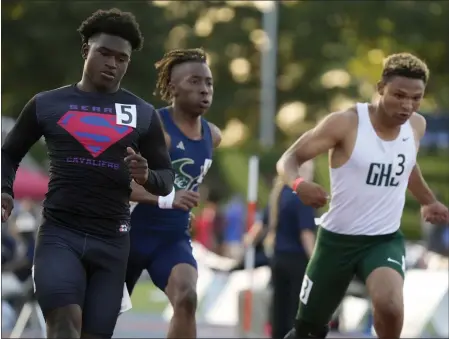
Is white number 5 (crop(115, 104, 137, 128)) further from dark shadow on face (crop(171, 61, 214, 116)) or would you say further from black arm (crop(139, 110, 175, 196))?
dark shadow on face (crop(171, 61, 214, 116))

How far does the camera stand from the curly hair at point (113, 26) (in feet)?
24.7

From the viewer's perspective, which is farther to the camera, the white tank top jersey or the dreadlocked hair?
the dreadlocked hair

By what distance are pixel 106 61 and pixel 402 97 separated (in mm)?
2460

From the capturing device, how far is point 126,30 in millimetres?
7555

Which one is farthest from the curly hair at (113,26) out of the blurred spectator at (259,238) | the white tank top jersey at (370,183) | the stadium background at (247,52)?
the stadium background at (247,52)

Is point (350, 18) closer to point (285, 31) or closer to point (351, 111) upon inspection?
point (285, 31)

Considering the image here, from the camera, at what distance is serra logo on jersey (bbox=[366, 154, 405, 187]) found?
909 centimetres

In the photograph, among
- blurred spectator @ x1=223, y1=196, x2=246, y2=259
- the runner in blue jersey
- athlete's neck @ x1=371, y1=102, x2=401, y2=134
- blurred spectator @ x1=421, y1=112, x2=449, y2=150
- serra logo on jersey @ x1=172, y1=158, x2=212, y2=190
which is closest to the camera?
the runner in blue jersey

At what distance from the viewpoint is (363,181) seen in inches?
359

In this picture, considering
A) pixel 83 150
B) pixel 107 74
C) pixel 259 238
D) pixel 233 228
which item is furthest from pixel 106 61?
pixel 233 228

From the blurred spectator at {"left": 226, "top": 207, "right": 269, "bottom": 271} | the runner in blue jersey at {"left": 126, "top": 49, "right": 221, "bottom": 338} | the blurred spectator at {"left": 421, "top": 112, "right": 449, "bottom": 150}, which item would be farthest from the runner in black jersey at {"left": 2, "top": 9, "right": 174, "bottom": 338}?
the blurred spectator at {"left": 421, "top": 112, "right": 449, "bottom": 150}

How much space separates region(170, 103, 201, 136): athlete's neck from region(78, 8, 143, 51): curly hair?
190 cm

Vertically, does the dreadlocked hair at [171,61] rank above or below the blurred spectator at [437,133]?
above

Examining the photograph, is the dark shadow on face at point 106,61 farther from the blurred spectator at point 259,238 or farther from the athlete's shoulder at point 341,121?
the blurred spectator at point 259,238
